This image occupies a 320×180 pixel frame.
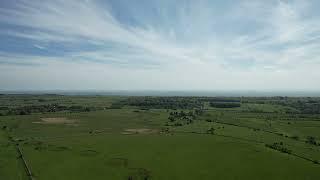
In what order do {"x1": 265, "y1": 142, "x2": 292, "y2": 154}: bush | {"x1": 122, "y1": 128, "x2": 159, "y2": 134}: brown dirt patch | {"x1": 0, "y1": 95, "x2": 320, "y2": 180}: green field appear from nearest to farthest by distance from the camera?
{"x1": 0, "y1": 95, "x2": 320, "y2": 180}: green field, {"x1": 265, "y1": 142, "x2": 292, "y2": 154}: bush, {"x1": 122, "y1": 128, "x2": 159, "y2": 134}: brown dirt patch

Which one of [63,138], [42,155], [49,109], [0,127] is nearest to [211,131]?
[63,138]

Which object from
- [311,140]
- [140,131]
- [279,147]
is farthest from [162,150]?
[311,140]

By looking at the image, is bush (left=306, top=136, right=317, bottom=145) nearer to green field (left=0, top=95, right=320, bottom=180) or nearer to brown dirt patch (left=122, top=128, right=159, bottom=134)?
green field (left=0, top=95, right=320, bottom=180)

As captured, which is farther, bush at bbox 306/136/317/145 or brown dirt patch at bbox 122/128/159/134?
brown dirt patch at bbox 122/128/159/134

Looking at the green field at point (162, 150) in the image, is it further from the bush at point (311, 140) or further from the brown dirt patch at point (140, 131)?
the brown dirt patch at point (140, 131)

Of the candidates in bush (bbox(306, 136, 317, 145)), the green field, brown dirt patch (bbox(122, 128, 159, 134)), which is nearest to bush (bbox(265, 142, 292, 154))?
the green field

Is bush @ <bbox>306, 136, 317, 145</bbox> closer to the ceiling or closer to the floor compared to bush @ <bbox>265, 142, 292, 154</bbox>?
closer to the ceiling

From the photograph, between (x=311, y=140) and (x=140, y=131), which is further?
(x=140, y=131)

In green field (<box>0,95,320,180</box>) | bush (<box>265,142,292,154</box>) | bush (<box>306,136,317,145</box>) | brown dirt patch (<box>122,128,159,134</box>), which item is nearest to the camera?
green field (<box>0,95,320,180</box>)

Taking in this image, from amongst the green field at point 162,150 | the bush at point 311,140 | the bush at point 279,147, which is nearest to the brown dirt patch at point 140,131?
the green field at point 162,150

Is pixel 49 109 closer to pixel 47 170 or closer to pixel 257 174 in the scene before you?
pixel 47 170

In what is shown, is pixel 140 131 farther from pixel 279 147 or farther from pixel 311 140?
pixel 311 140
